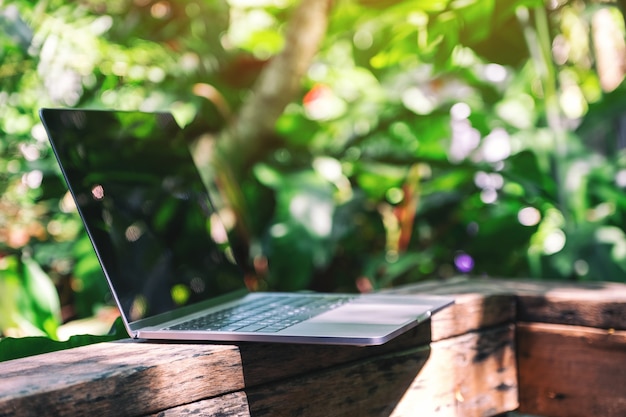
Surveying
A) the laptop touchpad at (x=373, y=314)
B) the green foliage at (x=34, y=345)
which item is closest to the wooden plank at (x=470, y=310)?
the laptop touchpad at (x=373, y=314)

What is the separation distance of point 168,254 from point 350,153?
4.21 feet

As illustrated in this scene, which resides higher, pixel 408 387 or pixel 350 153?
pixel 350 153

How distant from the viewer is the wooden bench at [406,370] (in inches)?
23.2

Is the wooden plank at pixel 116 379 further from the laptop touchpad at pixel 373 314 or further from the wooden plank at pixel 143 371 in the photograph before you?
the laptop touchpad at pixel 373 314

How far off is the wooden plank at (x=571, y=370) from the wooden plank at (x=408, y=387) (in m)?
0.03

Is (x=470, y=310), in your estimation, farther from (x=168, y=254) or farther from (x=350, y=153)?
(x=350, y=153)

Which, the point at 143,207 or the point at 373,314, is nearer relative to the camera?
the point at 373,314

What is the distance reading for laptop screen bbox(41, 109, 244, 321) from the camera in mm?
755

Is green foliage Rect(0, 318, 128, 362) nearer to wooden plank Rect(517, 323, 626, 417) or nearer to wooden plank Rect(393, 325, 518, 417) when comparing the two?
wooden plank Rect(393, 325, 518, 417)

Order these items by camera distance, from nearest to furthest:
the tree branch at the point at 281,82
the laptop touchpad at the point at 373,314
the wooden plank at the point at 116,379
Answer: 1. the wooden plank at the point at 116,379
2. the laptop touchpad at the point at 373,314
3. the tree branch at the point at 281,82

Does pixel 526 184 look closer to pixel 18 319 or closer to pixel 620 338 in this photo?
pixel 620 338

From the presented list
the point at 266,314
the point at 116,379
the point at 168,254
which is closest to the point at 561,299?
the point at 266,314

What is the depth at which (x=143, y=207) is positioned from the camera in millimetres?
866

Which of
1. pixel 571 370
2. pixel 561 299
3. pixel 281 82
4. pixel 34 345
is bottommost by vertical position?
pixel 571 370
